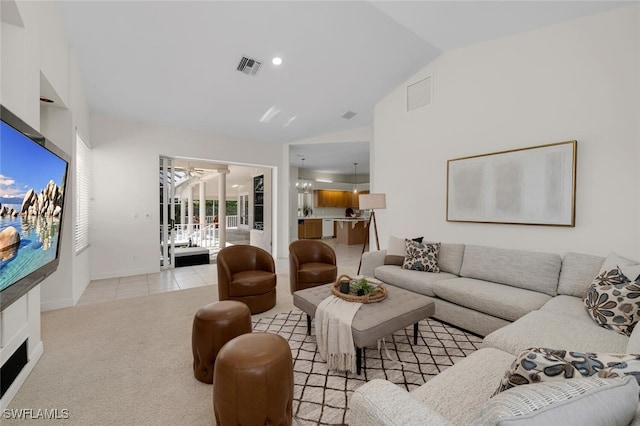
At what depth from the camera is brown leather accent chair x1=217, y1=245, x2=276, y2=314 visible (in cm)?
305

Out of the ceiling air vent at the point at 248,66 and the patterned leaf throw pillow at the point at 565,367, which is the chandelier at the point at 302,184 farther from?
the patterned leaf throw pillow at the point at 565,367

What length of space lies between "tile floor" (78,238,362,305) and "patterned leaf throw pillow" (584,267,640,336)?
3.48 metres

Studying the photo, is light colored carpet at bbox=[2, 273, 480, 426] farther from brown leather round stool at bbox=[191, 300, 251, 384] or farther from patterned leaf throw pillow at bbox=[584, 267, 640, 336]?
patterned leaf throw pillow at bbox=[584, 267, 640, 336]

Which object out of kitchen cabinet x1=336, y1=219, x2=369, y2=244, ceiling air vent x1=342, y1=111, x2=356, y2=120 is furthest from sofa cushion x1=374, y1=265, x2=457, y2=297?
kitchen cabinet x1=336, y1=219, x2=369, y2=244

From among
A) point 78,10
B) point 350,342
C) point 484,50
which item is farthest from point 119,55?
point 484,50

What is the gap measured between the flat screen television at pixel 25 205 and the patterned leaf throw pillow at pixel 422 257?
353 centimetres

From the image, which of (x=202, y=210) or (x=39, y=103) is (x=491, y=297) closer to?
(x=39, y=103)

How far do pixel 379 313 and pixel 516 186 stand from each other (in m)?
2.43

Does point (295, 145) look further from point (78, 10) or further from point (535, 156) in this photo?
point (535, 156)

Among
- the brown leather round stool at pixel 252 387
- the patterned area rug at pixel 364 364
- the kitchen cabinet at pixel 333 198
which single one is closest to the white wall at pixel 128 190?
the patterned area rug at pixel 364 364

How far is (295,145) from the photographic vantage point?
21.9 feet

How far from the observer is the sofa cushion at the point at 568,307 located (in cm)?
205

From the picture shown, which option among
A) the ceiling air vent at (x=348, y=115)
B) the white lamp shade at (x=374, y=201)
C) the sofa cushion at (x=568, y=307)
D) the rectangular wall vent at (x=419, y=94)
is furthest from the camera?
the ceiling air vent at (x=348, y=115)

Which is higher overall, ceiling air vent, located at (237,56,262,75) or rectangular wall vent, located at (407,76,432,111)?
ceiling air vent, located at (237,56,262,75)
